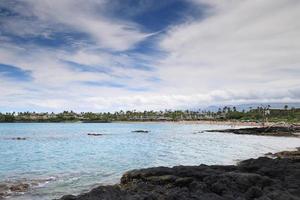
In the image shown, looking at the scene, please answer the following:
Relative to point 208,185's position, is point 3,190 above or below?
below

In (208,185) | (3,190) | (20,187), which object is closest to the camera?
(208,185)

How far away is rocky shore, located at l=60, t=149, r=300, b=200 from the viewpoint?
17.2 meters

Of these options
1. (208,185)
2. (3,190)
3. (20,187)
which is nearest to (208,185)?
(208,185)

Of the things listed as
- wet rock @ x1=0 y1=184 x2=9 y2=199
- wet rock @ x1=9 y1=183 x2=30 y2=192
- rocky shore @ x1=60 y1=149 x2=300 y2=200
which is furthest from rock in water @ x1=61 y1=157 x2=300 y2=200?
wet rock @ x1=0 y1=184 x2=9 y2=199

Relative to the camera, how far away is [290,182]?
67.7 feet

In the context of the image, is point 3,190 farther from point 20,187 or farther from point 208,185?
point 208,185

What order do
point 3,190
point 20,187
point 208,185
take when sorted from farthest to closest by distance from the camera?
1. point 20,187
2. point 3,190
3. point 208,185

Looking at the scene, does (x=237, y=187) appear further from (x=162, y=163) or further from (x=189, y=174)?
(x=162, y=163)

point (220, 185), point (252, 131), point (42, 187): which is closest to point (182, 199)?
point (220, 185)

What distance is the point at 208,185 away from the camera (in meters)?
20.1

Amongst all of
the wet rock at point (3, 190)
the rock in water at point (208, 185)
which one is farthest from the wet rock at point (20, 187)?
the rock in water at point (208, 185)

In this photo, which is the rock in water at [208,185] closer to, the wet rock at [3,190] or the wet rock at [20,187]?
the wet rock at [20,187]

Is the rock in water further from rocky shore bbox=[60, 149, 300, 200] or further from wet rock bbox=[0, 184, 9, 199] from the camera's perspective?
wet rock bbox=[0, 184, 9, 199]

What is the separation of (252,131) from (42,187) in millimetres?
99538
